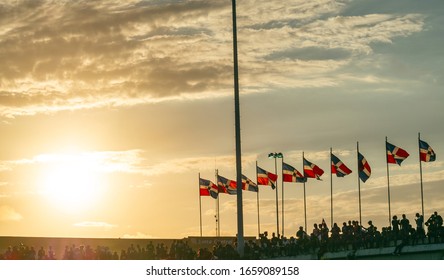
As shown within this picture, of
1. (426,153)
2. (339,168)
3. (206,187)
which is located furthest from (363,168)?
(206,187)

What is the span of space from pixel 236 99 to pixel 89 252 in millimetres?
11655

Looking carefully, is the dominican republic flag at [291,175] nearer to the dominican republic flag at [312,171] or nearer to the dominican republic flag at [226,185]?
the dominican republic flag at [312,171]

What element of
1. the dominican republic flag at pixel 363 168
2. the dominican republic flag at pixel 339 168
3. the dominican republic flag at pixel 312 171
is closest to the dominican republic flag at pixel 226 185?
the dominican republic flag at pixel 312 171

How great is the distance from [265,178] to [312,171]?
4504 millimetres

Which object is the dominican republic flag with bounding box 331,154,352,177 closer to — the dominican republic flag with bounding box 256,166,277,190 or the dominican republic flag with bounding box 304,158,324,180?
the dominican republic flag with bounding box 304,158,324,180

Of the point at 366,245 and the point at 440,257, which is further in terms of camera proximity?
the point at 366,245

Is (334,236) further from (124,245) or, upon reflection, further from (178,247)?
(124,245)

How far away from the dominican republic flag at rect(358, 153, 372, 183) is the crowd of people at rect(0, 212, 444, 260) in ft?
16.7

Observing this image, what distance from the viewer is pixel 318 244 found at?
5925cm

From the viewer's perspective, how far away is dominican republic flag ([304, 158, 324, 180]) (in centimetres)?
6888

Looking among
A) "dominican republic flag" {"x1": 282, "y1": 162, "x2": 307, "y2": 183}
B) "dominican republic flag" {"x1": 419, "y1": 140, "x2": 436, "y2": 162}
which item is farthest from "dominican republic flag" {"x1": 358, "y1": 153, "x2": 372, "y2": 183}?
"dominican republic flag" {"x1": 282, "y1": 162, "x2": 307, "y2": 183}

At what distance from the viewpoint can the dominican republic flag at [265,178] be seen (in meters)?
72.6

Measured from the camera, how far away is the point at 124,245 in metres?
89.1

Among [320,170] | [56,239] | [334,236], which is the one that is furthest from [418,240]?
[56,239]
